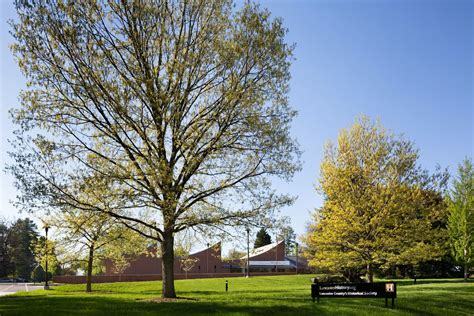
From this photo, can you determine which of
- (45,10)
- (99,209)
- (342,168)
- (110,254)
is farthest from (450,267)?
(45,10)

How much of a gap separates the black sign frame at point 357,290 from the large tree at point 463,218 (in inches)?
1045

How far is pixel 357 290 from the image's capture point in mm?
17906

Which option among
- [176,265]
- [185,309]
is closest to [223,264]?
[176,265]

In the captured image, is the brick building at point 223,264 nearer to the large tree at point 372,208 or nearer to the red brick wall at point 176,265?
the red brick wall at point 176,265

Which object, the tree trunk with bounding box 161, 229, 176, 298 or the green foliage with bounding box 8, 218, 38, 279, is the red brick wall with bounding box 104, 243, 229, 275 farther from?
the tree trunk with bounding box 161, 229, 176, 298

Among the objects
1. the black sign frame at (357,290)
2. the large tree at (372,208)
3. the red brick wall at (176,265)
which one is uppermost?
the large tree at (372,208)

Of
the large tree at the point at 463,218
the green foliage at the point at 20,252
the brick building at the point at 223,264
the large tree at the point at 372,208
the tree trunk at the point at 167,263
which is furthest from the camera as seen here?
the green foliage at the point at 20,252

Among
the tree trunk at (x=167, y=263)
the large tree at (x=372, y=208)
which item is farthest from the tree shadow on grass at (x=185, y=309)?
the large tree at (x=372, y=208)

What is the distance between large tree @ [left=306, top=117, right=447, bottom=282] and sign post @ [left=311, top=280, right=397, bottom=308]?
941cm

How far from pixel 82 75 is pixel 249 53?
22.2ft

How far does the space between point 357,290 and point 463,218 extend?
29.4 metres

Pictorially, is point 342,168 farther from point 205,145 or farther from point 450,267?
point 450,267

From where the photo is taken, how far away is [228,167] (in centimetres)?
1995

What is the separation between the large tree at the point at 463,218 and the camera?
4200 centimetres
